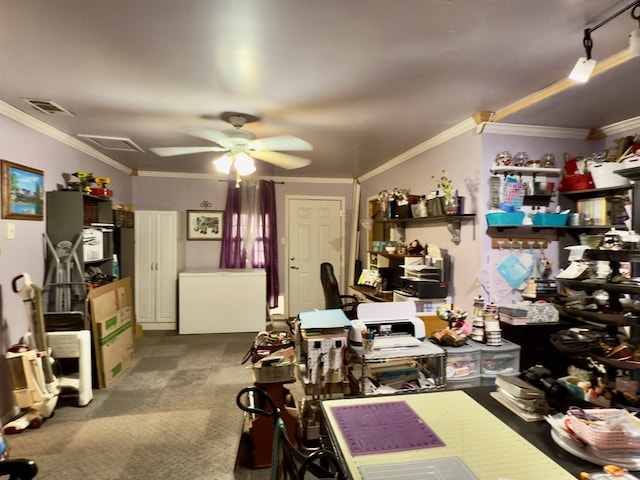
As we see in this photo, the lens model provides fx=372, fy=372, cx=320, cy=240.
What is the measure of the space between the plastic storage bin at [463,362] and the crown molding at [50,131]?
3407 mm

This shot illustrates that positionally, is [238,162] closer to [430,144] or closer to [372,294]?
[430,144]

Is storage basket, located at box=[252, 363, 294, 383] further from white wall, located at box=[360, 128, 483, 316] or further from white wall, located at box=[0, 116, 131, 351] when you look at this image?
white wall, located at box=[0, 116, 131, 351]

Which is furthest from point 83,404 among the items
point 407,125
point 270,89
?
point 407,125

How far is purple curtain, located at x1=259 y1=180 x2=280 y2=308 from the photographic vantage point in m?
5.65

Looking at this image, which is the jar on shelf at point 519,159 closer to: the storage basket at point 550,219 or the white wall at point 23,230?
the storage basket at point 550,219

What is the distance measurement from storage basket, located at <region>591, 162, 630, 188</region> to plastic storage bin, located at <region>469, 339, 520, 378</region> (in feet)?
4.32

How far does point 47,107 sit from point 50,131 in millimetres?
639

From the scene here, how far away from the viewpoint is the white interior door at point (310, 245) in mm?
5898

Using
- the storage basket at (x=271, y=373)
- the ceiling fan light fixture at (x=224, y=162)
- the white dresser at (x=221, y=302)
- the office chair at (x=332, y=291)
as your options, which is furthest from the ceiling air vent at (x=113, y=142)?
the storage basket at (x=271, y=373)

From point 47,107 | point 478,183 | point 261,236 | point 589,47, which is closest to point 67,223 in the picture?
point 47,107

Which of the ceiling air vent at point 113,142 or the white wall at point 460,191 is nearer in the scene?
the white wall at point 460,191

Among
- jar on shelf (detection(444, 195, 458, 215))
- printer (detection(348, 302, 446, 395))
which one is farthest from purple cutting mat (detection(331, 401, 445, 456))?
jar on shelf (detection(444, 195, 458, 215))

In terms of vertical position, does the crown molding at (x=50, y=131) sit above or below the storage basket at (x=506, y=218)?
above

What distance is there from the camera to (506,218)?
268cm
